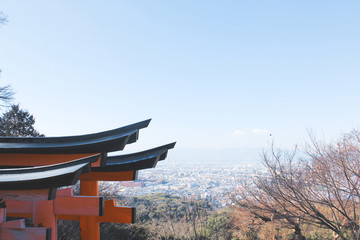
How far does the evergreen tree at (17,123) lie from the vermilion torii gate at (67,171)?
5964mm

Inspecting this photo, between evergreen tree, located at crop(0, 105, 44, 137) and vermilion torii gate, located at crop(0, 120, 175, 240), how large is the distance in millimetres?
5964

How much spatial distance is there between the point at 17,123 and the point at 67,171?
26.1ft

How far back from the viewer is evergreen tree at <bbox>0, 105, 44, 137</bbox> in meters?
8.16

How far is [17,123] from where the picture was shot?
8.27m

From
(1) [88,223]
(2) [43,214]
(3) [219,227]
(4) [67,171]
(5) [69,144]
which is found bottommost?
(3) [219,227]

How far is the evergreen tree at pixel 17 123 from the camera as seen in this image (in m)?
8.16

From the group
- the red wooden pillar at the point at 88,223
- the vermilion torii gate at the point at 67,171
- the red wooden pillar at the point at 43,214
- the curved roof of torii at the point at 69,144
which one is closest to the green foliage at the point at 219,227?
the red wooden pillar at the point at 88,223

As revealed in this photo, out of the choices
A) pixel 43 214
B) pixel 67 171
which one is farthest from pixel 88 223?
pixel 67 171

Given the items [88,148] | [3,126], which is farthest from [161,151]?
[3,126]

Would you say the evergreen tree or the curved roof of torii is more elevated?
the evergreen tree

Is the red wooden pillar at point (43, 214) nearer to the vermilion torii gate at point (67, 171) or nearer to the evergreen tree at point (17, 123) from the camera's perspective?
the vermilion torii gate at point (67, 171)

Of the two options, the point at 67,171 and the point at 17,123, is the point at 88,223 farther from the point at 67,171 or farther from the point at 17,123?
the point at 17,123

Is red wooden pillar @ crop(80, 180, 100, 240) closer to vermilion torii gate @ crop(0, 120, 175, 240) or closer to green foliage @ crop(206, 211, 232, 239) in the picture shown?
vermilion torii gate @ crop(0, 120, 175, 240)

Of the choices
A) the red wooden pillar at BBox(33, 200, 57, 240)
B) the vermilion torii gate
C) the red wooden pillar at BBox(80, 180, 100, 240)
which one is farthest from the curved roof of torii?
the red wooden pillar at BBox(80, 180, 100, 240)
